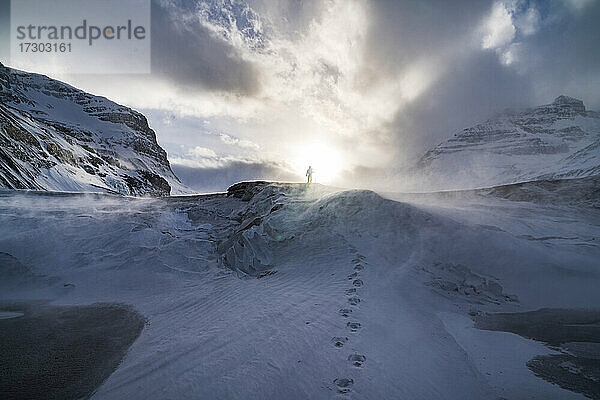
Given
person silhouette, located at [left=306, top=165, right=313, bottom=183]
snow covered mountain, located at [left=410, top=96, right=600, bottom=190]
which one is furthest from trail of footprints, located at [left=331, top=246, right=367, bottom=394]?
snow covered mountain, located at [left=410, top=96, right=600, bottom=190]

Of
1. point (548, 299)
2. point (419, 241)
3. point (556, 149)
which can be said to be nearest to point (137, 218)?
point (419, 241)

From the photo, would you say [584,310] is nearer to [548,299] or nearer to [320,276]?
[548,299]

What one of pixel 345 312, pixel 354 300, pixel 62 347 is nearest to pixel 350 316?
pixel 345 312

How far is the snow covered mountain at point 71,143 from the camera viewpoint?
32.7 m

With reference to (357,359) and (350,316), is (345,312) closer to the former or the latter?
(350,316)

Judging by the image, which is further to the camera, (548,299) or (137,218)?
(137,218)

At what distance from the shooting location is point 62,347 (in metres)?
5.52

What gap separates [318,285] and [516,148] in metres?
156

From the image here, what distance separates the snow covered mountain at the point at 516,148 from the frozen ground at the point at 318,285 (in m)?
58.7

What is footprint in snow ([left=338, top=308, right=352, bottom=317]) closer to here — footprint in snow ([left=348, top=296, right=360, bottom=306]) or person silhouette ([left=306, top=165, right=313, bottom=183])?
footprint in snow ([left=348, top=296, right=360, bottom=306])

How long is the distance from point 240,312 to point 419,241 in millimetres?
6649

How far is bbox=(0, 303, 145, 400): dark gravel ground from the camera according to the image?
433 cm

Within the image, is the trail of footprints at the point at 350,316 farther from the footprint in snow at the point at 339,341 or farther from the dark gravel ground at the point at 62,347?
the dark gravel ground at the point at 62,347

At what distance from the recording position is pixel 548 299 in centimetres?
693
